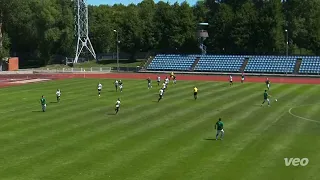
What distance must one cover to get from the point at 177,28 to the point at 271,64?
27892mm

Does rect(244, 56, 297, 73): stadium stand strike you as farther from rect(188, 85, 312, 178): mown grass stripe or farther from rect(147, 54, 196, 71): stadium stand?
rect(188, 85, 312, 178): mown grass stripe


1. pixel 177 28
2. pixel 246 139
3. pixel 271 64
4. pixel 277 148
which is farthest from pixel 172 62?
pixel 277 148

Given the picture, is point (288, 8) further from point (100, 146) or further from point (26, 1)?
point (100, 146)

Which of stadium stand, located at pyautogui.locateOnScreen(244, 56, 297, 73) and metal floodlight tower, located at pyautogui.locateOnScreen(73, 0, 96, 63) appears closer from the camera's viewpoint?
stadium stand, located at pyautogui.locateOnScreen(244, 56, 297, 73)

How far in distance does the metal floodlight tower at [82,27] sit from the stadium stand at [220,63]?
3182cm

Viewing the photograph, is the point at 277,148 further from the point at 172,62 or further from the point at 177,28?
the point at 177,28

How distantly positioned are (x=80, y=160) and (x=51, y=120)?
44.4 ft

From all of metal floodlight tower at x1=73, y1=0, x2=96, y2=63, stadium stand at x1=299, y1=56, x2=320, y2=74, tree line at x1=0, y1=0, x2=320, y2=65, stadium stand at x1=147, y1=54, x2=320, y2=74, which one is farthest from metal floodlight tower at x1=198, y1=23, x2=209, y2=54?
metal floodlight tower at x1=73, y1=0, x2=96, y2=63

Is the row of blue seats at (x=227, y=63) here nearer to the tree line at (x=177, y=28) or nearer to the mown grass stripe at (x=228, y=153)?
the tree line at (x=177, y=28)

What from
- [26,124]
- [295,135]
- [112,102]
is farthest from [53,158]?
[112,102]

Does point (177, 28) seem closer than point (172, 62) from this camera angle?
No

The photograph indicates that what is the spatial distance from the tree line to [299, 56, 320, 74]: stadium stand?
10.1 m

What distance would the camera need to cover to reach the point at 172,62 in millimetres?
100875

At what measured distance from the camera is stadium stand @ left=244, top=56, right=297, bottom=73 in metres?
89.7
